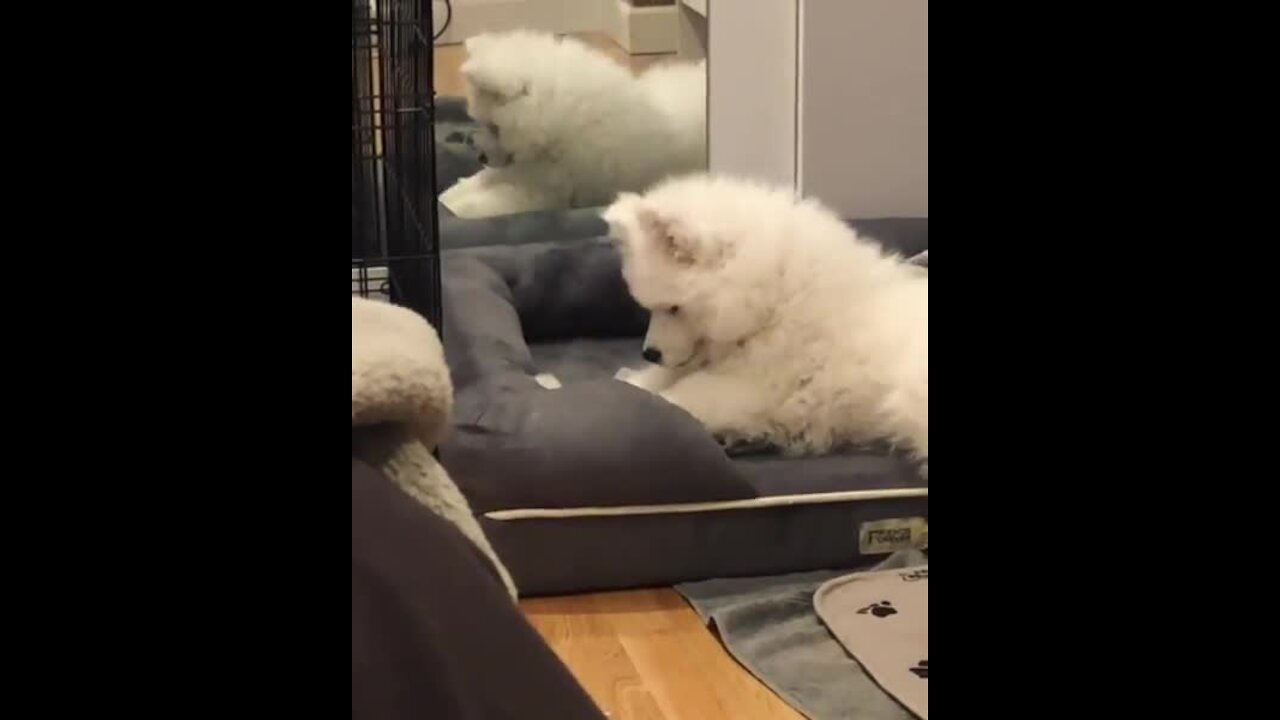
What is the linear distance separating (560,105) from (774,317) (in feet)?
4.21

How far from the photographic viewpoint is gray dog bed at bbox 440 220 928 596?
87.4 inches

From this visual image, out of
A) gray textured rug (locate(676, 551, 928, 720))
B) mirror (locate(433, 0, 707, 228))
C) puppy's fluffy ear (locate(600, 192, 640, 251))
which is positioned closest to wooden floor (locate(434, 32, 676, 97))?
mirror (locate(433, 0, 707, 228))

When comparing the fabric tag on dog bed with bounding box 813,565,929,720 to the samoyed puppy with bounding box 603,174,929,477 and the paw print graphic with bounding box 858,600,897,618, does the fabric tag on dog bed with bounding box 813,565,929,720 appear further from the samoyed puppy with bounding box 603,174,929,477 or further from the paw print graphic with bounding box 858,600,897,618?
the samoyed puppy with bounding box 603,174,929,477

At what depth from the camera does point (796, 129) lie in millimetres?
3355

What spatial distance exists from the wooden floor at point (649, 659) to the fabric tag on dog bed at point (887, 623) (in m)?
0.15

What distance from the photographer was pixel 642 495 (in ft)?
7.29

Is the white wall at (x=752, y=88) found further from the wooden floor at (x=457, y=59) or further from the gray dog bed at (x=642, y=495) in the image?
the gray dog bed at (x=642, y=495)

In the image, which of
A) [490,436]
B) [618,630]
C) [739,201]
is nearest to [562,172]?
[739,201]

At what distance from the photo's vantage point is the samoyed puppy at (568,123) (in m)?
3.51

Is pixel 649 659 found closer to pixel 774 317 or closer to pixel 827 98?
pixel 774 317

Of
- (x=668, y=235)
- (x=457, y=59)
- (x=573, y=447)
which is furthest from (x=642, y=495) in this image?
(x=457, y=59)
